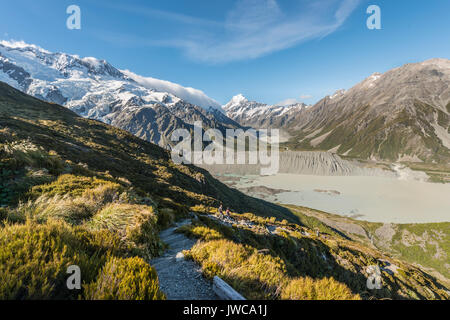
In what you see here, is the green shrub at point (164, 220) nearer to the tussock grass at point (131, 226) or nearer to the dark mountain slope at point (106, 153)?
the tussock grass at point (131, 226)

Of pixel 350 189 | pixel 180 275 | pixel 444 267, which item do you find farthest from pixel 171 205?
pixel 350 189

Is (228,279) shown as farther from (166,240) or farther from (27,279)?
(166,240)

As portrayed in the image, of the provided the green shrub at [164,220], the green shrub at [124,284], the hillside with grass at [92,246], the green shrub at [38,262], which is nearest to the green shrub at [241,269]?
the hillside with grass at [92,246]

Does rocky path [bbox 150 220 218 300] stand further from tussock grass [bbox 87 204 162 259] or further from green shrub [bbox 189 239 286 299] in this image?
tussock grass [bbox 87 204 162 259]

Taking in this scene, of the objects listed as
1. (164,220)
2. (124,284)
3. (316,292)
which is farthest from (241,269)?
Result: (164,220)

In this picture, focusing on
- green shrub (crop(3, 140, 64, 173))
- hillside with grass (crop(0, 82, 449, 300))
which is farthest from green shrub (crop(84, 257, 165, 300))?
green shrub (crop(3, 140, 64, 173))

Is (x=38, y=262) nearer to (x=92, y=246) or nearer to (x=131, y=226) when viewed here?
(x=92, y=246)
